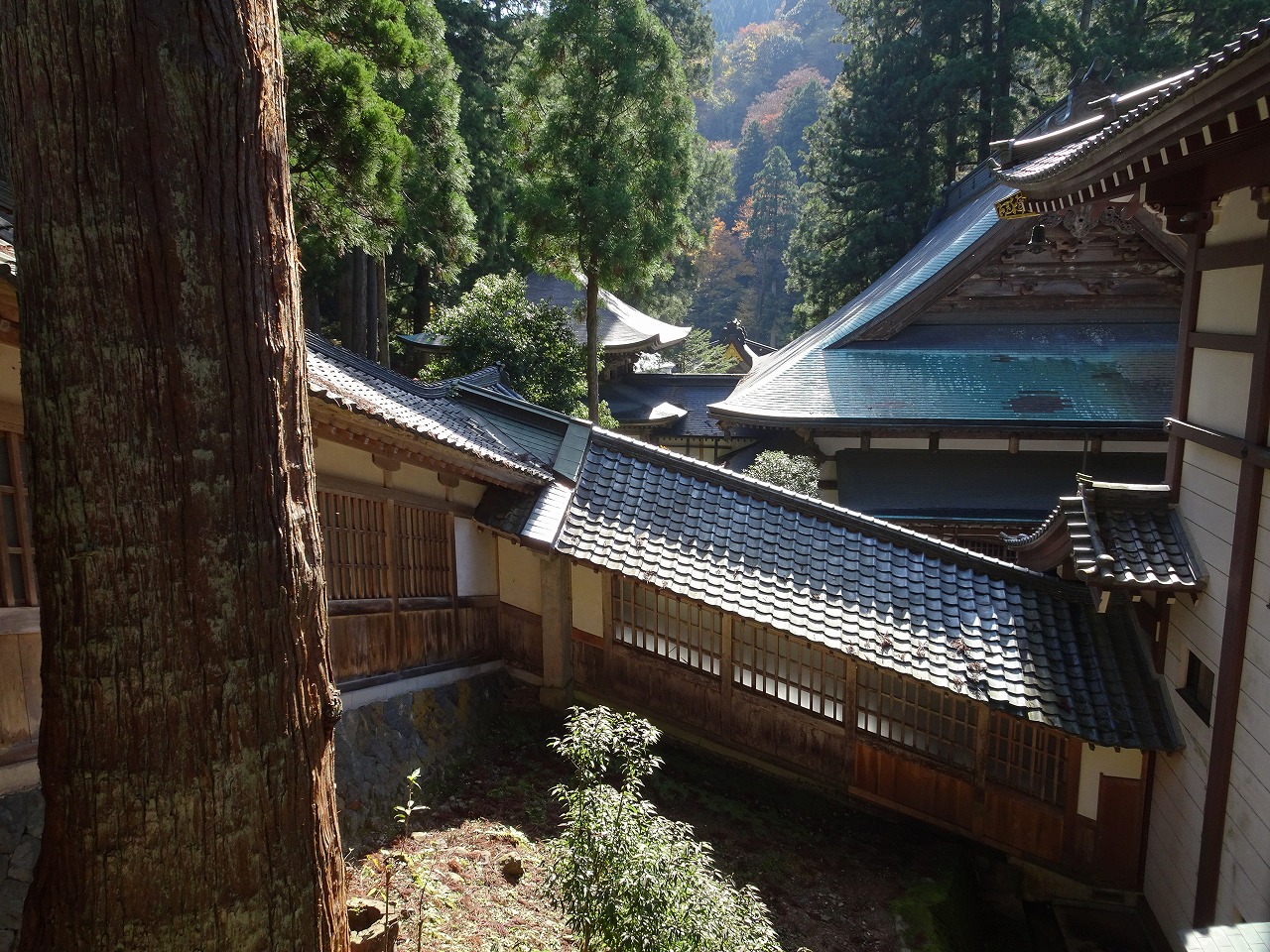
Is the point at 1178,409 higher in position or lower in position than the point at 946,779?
higher

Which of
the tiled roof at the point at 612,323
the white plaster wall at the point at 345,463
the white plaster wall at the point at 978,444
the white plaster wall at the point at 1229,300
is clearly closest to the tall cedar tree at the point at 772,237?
the tiled roof at the point at 612,323

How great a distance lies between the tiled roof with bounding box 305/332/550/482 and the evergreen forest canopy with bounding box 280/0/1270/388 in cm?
167

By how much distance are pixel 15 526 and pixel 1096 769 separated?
8.19m

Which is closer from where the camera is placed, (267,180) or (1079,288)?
(267,180)

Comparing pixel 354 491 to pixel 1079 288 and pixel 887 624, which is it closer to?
pixel 887 624

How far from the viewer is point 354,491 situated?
6.87 m

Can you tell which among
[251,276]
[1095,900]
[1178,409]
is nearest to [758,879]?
[1095,900]

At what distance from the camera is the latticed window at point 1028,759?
23.9 feet

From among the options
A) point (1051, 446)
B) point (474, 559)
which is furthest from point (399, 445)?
point (1051, 446)

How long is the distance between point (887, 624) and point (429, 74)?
1343 cm

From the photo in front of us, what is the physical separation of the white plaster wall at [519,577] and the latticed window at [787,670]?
2105 mm

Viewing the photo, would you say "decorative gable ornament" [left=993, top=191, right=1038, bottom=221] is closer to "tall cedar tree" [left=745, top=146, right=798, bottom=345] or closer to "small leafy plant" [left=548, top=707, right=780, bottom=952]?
"small leafy plant" [left=548, top=707, right=780, bottom=952]

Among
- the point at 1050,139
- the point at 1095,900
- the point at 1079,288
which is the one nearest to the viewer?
the point at 1095,900

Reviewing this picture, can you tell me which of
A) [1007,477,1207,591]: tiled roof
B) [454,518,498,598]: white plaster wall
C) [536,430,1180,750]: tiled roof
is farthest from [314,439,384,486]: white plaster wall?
[1007,477,1207,591]: tiled roof
